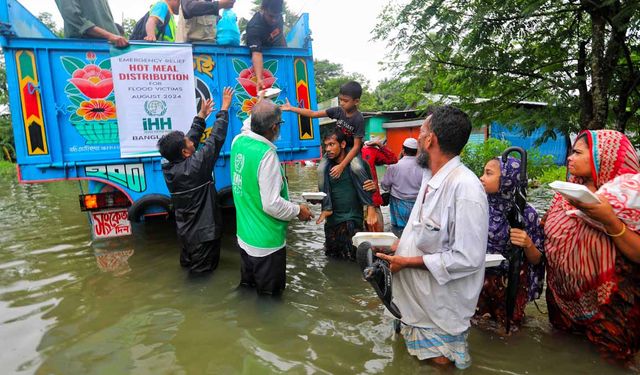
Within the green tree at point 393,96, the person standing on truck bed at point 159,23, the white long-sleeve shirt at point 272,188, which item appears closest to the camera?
the white long-sleeve shirt at point 272,188

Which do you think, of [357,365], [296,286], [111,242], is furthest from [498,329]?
[111,242]

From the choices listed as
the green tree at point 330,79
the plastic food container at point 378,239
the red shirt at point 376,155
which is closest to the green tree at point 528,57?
the red shirt at point 376,155

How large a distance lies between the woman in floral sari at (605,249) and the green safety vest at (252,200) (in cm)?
186

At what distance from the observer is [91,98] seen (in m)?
3.73

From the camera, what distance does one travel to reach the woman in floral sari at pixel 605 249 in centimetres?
199

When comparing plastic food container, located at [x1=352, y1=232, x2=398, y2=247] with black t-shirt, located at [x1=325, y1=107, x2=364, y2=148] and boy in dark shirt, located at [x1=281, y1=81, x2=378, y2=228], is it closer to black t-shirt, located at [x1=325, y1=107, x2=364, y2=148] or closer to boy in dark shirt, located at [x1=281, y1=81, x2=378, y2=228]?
boy in dark shirt, located at [x1=281, y1=81, x2=378, y2=228]

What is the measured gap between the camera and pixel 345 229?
4.27 meters

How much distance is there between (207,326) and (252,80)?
261cm

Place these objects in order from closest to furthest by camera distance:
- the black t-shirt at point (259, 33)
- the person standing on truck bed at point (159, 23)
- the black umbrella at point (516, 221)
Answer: the black umbrella at point (516, 221) → the black t-shirt at point (259, 33) → the person standing on truck bed at point (159, 23)

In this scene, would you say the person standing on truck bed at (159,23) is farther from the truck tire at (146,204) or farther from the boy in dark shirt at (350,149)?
the boy in dark shirt at (350,149)

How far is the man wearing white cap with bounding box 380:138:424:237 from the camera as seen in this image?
13.3ft

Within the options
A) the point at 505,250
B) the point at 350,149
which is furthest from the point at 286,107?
the point at 505,250

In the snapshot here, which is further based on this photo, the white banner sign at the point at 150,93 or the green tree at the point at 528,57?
the green tree at the point at 528,57

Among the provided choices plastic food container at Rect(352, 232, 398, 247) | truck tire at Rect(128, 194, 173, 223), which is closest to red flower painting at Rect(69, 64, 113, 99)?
truck tire at Rect(128, 194, 173, 223)
